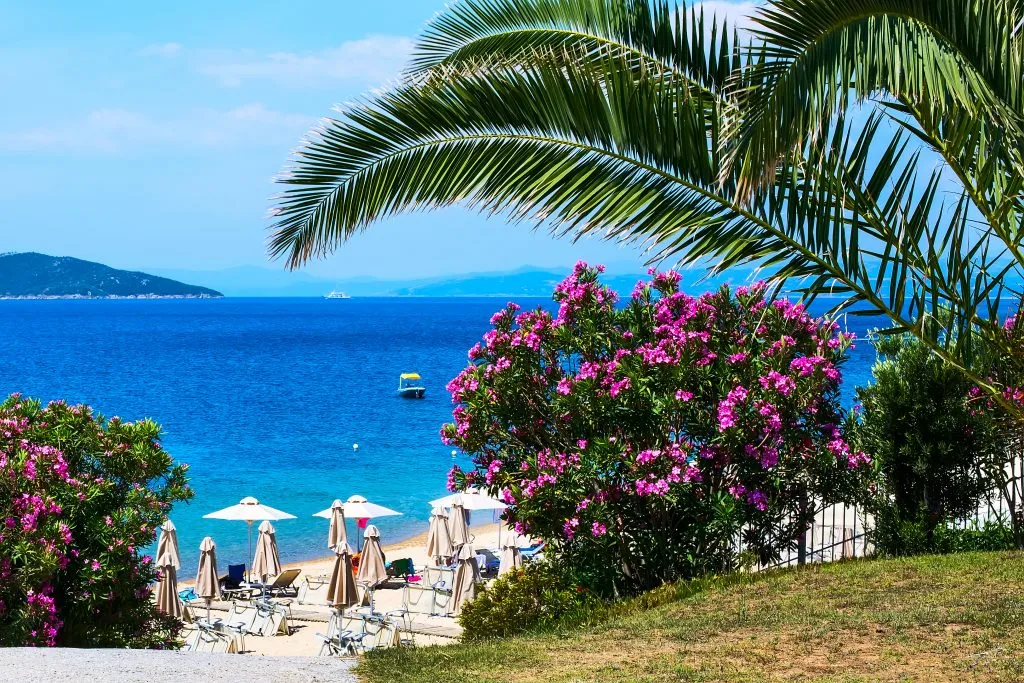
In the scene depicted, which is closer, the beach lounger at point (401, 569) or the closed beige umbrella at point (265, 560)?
the closed beige umbrella at point (265, 560)

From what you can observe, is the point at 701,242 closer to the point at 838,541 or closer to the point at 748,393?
the point at 748,393

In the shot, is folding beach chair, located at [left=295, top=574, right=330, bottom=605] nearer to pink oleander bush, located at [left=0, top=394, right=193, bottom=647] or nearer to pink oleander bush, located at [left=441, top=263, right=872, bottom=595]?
pink oleander bush, located at [left=441, top=263, right=872, bottom=595]

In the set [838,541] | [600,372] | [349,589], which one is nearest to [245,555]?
[349,589]

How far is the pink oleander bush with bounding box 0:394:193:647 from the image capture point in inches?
297

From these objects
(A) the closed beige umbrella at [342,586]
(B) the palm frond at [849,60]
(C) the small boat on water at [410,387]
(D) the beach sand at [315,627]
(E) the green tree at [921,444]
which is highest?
(C) the small boat on water at [410,387]

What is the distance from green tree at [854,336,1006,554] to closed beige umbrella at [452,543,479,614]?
732 cm

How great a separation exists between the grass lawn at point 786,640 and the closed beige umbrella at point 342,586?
822 cm

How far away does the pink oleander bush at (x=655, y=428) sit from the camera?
29.6 ft

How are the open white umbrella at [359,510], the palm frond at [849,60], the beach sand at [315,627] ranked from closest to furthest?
the palm frond at [849,60] → the beach sand at [315,627] → the open white umbrella at [359,510]

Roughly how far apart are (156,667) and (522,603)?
3.90m

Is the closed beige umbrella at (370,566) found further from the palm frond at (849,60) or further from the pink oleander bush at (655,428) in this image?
the palm frond at (849,60)

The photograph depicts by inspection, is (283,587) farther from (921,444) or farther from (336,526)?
(921,444)

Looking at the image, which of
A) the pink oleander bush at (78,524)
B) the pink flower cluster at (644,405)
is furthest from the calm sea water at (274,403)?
the pink flower cluster at (644,405)

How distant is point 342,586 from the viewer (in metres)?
15.2
